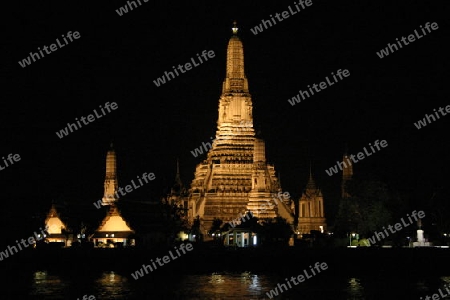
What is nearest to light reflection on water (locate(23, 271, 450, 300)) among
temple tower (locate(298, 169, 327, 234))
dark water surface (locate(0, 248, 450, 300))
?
dark water surface (locate(0, 248, 450, 300))

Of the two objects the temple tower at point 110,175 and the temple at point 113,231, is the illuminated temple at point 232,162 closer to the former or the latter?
the temple tower at point 110,175

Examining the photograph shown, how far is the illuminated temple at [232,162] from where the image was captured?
294 ft

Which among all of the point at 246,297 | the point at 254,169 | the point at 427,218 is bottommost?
the point at 246,297

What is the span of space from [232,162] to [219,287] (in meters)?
37.6

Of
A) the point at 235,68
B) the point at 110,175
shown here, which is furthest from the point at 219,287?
the point at 110,175

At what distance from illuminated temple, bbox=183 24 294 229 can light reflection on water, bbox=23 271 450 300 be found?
28073 millimetres

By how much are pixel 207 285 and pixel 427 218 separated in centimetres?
2156

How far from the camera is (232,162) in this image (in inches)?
3610

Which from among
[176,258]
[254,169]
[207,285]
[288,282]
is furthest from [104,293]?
[254,169]

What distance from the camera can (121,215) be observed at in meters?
81.4

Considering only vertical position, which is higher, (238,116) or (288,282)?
(238,116)

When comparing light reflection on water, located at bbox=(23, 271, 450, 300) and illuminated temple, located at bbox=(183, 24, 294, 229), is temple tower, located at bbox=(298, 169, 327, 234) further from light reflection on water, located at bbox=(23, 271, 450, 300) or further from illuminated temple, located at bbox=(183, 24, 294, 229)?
light reflection on water, located at bbox=(23, 271, 450, 300)

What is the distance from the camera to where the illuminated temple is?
89.5 meters

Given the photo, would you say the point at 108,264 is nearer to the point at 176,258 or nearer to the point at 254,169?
the point at 176,258
